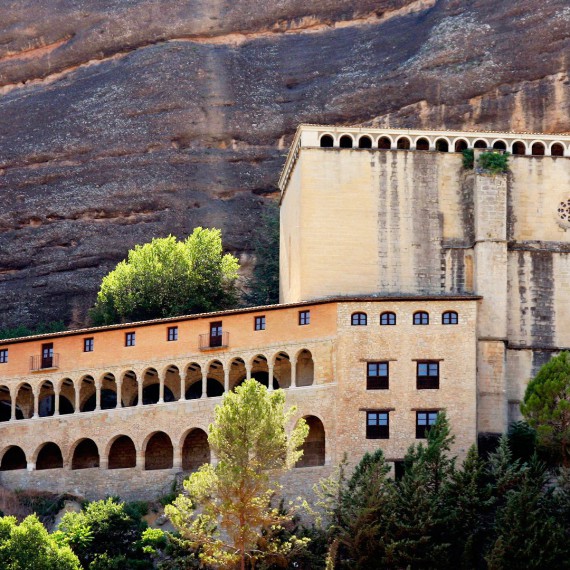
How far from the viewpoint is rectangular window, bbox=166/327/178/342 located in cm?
6925

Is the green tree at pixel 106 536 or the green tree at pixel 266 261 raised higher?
the green tree at pixel 266 261

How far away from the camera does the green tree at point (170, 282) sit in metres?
79.2

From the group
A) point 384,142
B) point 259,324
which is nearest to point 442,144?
point 384,142

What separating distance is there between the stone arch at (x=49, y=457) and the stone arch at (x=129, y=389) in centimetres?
391

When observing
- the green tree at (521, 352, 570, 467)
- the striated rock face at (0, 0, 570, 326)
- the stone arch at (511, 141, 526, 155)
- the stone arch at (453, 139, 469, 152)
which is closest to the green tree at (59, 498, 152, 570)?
the green tree at (521, 352, 570, 467)

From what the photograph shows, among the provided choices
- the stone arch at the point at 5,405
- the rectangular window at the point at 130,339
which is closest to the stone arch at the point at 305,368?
the rectangular window at the point at 130,339

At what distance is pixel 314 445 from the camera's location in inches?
2589

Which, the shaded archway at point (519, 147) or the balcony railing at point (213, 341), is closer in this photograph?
the balcony railing at point (213, 341)

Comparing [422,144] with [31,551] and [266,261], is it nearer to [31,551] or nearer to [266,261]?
[266,261]

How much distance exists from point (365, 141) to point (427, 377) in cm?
1328

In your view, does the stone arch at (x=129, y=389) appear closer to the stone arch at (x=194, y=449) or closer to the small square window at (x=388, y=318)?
the stone arch at (x=194, y=449)

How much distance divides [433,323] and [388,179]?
907 cm

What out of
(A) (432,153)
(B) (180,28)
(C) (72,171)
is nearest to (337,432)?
(A) (432,153)

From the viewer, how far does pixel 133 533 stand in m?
61.1
